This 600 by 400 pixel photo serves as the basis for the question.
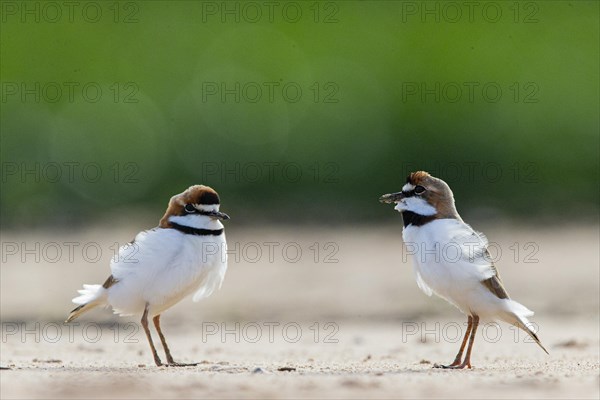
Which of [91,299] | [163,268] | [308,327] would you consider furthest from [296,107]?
[163,268]

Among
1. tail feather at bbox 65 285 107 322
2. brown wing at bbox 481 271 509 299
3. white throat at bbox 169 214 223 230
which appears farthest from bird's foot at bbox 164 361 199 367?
brown wing at bbox 481 271 509 299

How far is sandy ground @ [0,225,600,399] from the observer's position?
21.2ft

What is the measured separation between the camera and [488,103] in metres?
18.7

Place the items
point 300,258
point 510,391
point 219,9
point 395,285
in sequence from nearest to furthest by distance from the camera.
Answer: point 510,391, point 395,285, point 300,258, point 219,9

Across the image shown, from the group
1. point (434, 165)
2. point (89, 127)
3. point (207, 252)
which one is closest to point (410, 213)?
point (207, 252)

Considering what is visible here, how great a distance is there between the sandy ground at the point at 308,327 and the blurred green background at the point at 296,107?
4.45 feet

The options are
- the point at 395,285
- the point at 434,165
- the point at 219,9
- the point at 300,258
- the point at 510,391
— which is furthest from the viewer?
the point at 219,9

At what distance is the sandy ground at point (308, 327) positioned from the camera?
255 inches

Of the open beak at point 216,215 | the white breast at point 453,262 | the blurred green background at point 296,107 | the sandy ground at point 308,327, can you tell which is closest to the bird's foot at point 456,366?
the sandy ground at point 308,327

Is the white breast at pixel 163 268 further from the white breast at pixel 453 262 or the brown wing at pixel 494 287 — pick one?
the brown wing at pixel 494 287

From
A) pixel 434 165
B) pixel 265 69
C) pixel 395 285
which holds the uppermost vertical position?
pixel 265 69

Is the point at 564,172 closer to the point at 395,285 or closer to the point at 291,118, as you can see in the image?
the point at 291,118

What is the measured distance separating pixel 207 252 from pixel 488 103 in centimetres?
1130

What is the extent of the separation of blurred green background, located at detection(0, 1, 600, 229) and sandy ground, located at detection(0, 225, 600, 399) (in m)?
1.36
